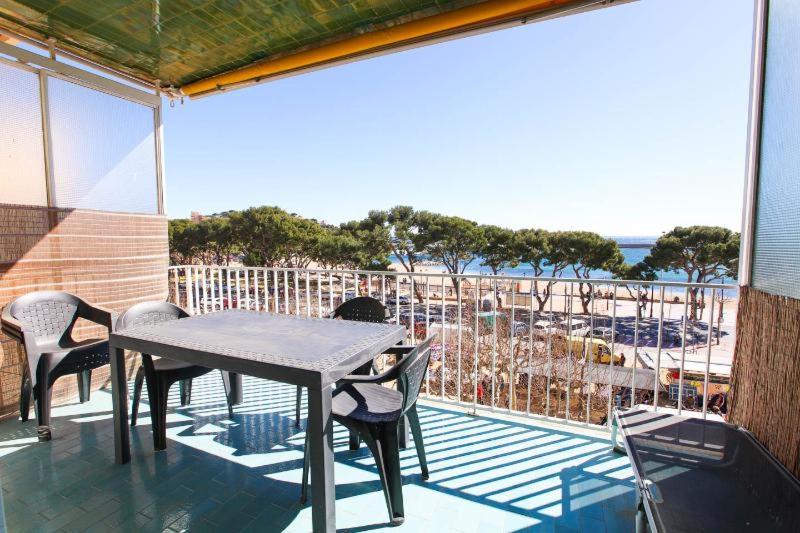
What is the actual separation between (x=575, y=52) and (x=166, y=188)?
36.8 ft

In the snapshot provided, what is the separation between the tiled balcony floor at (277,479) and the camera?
1.90m

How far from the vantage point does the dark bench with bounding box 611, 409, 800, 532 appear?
1.40m

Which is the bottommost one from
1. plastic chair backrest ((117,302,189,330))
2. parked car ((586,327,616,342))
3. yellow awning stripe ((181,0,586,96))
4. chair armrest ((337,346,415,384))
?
parked car ((586,327,616,342))

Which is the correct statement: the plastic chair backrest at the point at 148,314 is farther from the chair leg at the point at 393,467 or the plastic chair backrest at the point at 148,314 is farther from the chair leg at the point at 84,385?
the chair leg at the point at 393,467

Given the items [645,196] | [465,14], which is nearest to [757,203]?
[465,14]

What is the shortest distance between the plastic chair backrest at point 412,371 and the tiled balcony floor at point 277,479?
27.1 inches

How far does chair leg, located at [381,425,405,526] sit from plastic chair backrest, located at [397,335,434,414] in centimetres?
13

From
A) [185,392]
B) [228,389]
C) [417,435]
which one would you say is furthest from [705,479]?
[185,392]

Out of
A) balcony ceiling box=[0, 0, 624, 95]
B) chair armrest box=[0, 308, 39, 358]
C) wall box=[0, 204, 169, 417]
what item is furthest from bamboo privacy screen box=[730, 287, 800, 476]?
wall box=[0, 204, 169, 417]

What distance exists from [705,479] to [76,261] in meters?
5.11

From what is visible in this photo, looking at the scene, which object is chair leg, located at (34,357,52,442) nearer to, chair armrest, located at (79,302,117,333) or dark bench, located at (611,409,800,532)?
chair armrest, located at (79,302,117,333)

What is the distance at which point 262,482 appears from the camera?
220cm

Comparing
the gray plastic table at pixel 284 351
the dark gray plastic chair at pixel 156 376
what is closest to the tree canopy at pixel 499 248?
the gray plastic table at pixel 284 351

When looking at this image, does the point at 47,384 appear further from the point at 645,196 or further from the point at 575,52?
the point at 645,196
